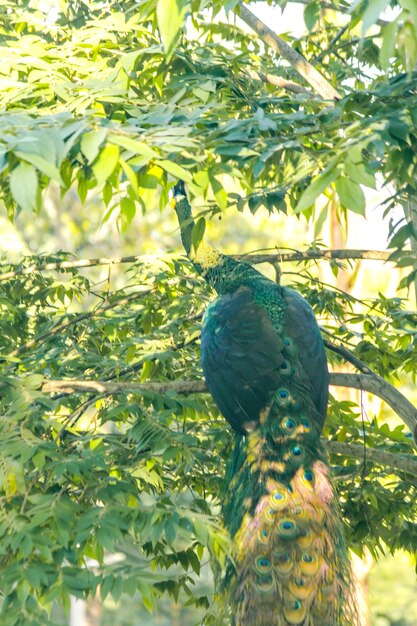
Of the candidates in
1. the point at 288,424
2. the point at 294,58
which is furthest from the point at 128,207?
the point at 294,58

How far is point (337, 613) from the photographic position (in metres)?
3.35

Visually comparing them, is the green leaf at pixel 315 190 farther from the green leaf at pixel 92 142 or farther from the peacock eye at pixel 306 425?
the peacock eye at pixel 306 425

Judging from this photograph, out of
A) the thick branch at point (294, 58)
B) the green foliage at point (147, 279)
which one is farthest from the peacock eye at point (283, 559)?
the thick branch at point (294, 58)

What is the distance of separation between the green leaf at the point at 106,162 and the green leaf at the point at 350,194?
1.84 ft

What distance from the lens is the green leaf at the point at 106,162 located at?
2.18 m

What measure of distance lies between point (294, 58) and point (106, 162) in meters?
2.45

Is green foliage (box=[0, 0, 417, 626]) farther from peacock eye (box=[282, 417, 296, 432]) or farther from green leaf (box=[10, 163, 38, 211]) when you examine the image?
peacock eye (box=[282, 417, 296, 432])

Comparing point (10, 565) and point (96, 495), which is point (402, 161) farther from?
point (10, 565)

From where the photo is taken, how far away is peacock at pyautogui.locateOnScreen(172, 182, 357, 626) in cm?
336

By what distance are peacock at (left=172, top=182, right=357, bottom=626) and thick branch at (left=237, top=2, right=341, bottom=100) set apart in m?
0.98

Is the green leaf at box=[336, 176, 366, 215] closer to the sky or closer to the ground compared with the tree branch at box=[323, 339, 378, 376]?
closer to the sky

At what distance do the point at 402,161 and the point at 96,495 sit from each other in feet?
4.43

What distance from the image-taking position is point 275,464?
361 centimetres

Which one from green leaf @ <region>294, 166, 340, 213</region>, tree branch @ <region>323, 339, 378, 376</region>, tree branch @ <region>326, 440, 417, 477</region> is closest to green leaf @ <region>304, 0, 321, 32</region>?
tree branch @ <region>323, 339, 378, 376</region>
